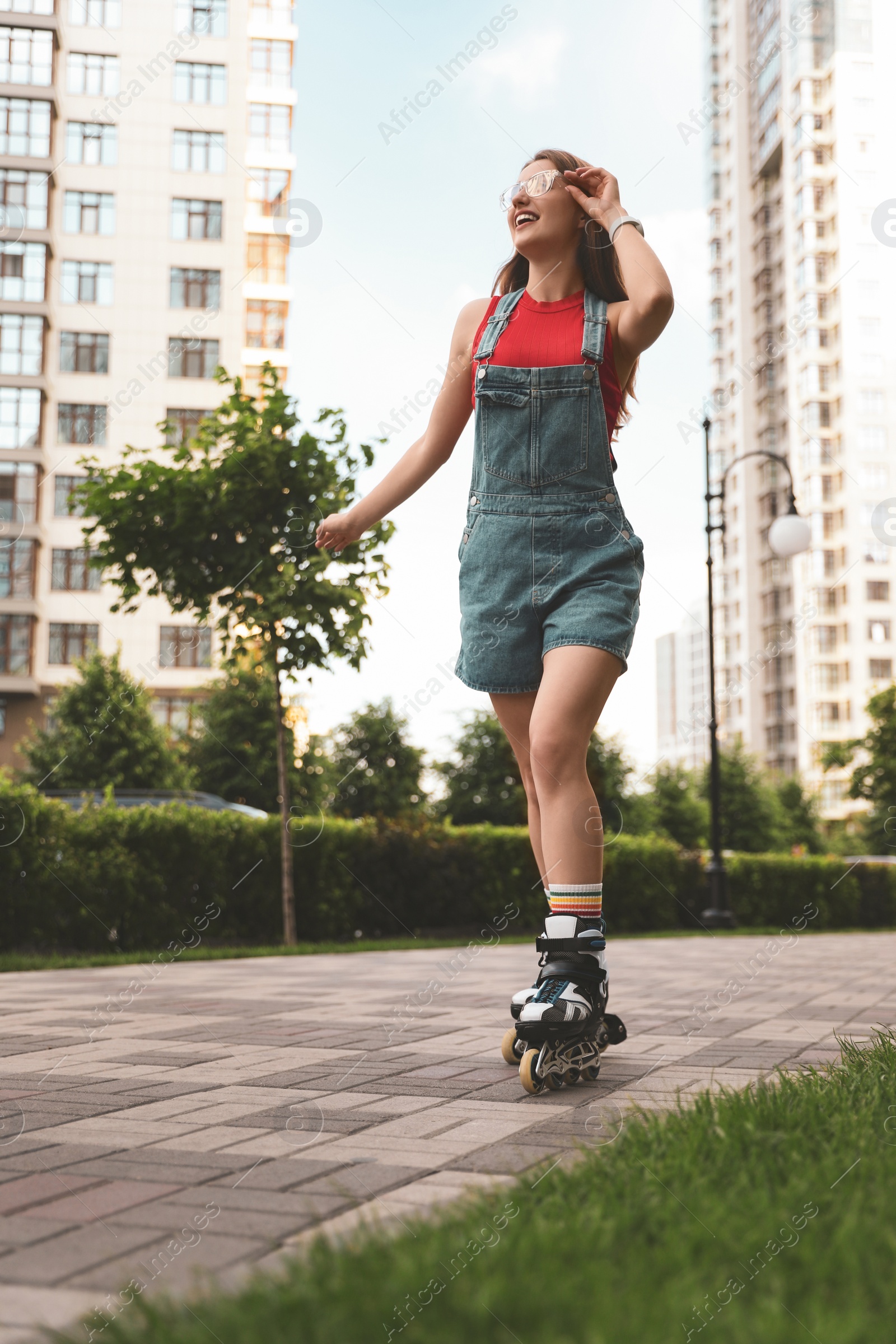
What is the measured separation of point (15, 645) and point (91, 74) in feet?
69.5

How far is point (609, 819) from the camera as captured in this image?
87.9 feet

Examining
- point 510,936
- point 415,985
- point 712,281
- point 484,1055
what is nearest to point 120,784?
point 510,936

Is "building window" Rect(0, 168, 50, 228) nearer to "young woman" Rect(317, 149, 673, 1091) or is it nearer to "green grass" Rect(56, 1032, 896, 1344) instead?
"young woman" Rect(317, 149, 673, 1091)

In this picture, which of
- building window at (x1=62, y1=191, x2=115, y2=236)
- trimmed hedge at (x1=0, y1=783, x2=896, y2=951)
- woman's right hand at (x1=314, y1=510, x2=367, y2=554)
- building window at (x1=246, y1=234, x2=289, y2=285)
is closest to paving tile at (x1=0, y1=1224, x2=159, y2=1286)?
woman's right hand at (x1=314, y1=510, x2=367, y2=554)

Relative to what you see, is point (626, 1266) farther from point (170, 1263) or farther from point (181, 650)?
point (181, 650)

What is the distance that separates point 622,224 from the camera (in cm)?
348

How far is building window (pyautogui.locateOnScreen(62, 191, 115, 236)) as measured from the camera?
4453cm

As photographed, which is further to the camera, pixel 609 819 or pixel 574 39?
pixel 609 819

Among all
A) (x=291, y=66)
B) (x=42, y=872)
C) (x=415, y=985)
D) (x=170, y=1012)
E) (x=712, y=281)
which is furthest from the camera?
(x=712, y=281)

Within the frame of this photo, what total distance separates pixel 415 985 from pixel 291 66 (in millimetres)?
47743

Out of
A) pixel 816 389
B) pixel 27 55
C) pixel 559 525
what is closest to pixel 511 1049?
pixel 559 525

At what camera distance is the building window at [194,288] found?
44812 mm

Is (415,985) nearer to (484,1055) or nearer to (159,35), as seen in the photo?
(484,1055)

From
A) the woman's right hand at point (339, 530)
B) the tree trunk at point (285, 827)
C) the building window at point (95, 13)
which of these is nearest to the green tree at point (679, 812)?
the tree trunk at point (285, 827)
